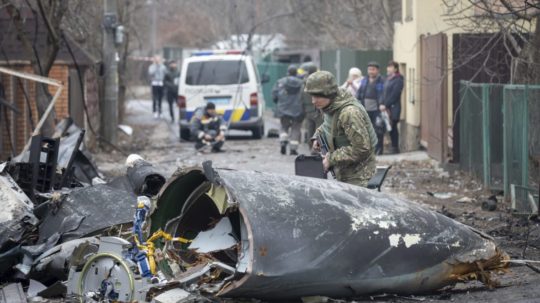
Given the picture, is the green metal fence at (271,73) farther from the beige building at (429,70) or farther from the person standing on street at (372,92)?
the person standing on street at (372,92)

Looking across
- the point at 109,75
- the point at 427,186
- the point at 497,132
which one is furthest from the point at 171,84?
the point at 497,132

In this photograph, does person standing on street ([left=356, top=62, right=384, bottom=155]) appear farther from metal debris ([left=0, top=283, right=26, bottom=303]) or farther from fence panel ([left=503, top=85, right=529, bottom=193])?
metal debris ([left=0, top=283, right=26, bottom=303])

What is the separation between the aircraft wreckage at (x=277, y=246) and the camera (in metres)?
7.37

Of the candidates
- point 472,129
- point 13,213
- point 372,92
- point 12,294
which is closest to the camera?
point 12,294

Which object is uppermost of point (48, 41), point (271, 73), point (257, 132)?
point (48, 41)

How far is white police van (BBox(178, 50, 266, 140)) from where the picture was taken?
88.0ft

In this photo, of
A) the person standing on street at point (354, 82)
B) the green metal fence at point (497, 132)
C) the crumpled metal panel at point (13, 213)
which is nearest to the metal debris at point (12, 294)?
the crumpled metal panel at point (13, 213)

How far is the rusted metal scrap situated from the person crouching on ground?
14.9m

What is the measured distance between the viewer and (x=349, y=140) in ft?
29.3

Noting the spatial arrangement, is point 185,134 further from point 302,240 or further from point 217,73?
point 302,240

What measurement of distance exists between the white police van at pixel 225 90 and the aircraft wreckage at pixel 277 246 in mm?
18493

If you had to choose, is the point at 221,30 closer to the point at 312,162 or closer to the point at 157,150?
the point at 157,150

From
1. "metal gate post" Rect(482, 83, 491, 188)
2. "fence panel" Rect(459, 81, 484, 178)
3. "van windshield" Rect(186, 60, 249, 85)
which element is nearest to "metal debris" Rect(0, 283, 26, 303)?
"metal gate post" Rect(482, 83, 491, 188)

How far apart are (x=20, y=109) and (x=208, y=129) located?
4424 millimetres
